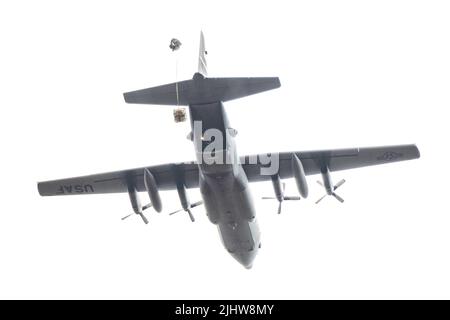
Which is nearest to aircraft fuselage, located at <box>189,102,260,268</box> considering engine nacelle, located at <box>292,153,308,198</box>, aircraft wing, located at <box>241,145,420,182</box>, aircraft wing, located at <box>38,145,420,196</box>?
engine nacelle, located at <box>292,153,308,198</box>

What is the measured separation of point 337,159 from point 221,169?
6.40 metres

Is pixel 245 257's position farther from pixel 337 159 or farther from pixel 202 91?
pixel 202 91

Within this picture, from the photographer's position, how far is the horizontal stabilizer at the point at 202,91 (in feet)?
67.1

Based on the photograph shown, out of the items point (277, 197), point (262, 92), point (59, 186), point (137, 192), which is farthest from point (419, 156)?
point (59, 186)

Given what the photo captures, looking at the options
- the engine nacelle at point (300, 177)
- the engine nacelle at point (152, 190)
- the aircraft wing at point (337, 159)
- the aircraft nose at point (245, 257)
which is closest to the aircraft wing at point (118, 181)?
the engine nacelle at point (152, 190)

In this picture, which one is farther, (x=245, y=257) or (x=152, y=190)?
(x=245, y=257)

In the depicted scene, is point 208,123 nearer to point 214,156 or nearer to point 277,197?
point 214,156

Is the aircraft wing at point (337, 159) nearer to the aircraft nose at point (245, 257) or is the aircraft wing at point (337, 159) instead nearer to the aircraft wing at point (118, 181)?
the aircraft wing at point (118, 181)

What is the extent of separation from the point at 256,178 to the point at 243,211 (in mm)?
3282

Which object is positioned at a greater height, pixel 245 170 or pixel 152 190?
pixel 245 170

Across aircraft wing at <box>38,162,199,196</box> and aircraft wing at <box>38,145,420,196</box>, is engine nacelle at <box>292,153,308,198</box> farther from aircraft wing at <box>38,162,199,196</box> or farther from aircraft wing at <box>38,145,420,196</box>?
aircraft wing at <box>38,162,199,196</box>

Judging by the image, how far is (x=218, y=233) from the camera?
27.0 metres

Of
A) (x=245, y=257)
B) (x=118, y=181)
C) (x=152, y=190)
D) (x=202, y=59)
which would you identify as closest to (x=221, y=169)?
(x=152, y=190)

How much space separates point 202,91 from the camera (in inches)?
810
